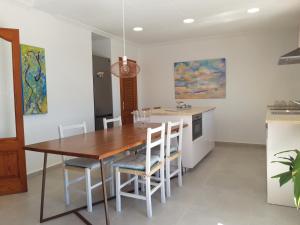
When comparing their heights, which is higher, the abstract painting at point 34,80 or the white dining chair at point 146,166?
the abstract painting at point 34,80

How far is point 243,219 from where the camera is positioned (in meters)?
2.25

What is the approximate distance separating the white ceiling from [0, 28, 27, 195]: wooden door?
2.55 feet

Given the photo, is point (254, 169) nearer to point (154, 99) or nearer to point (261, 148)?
point (261, 148)

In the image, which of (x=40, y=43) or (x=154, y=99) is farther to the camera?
(x=154, y=99)

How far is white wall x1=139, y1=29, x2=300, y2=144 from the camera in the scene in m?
4.95

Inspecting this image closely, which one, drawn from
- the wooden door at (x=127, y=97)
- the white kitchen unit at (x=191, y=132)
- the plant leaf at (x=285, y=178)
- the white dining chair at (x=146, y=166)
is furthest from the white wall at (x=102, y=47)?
the plant leaf at (x=285, y=178)

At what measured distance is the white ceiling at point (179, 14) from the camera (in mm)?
3410

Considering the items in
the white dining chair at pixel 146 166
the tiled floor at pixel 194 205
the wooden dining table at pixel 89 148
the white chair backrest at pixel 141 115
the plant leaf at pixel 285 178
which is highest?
the white chair backrest at pixel 141 115

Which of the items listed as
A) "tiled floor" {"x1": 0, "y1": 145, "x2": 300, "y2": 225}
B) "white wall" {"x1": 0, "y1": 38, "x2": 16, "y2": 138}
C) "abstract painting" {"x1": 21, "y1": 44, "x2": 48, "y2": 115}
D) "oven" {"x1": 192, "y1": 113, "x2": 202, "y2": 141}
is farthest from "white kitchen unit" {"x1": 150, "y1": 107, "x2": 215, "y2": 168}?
"white wall" {"x1": 0, "y1": 38, "x2": 16, "y2": 138}

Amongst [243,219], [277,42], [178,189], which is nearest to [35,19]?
[178,189]

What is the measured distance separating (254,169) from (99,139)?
2509 mm

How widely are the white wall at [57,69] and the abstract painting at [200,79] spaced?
225cm

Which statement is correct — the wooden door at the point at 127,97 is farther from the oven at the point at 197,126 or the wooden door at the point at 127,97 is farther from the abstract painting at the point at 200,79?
the oven at the point at 197,126

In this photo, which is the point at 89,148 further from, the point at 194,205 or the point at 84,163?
the point at 194,205
